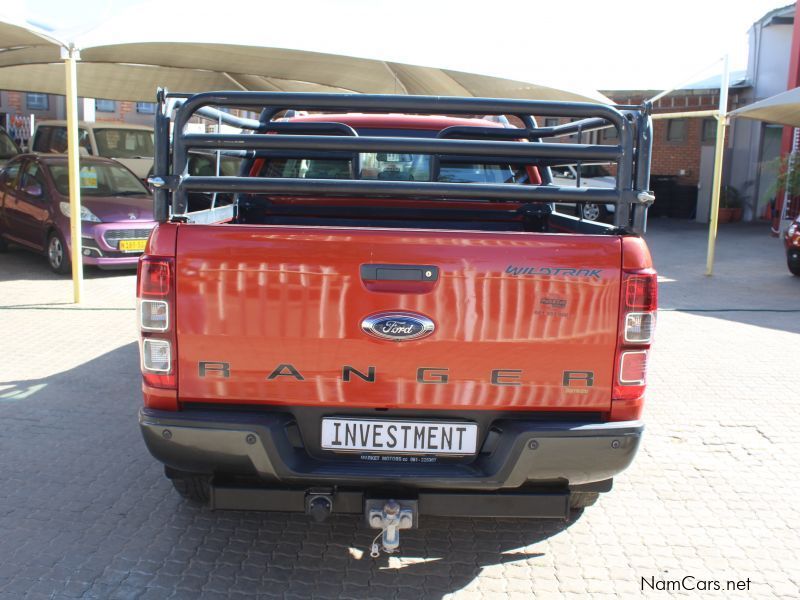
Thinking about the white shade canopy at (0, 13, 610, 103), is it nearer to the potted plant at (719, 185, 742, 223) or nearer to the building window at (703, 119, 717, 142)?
the potted plant at (719, 185, 742, 223)

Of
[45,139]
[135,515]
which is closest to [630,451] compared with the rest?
[135,515]

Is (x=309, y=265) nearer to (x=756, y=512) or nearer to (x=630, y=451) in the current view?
(x=630, y=451)

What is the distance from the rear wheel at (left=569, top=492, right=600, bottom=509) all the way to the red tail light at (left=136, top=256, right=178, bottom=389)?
195 centimetres

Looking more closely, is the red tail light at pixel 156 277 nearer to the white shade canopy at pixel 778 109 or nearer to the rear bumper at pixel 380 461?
the rear bumper at pixel 380 461

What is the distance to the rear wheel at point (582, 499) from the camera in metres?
3.84

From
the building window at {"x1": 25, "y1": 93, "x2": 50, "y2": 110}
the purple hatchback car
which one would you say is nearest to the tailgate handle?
the purple hatchback car

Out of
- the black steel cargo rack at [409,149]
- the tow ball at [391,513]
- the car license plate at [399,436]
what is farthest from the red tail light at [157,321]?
the tow ball at [391,513]

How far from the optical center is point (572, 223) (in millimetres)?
4410

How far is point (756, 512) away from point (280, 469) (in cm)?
271

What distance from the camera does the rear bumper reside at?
9.93ft

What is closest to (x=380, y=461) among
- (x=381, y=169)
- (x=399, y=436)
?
(x=399, y=436)

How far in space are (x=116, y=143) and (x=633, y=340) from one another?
608 inches

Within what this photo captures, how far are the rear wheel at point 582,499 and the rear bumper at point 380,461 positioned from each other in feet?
2.42

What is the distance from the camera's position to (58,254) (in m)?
10.9
